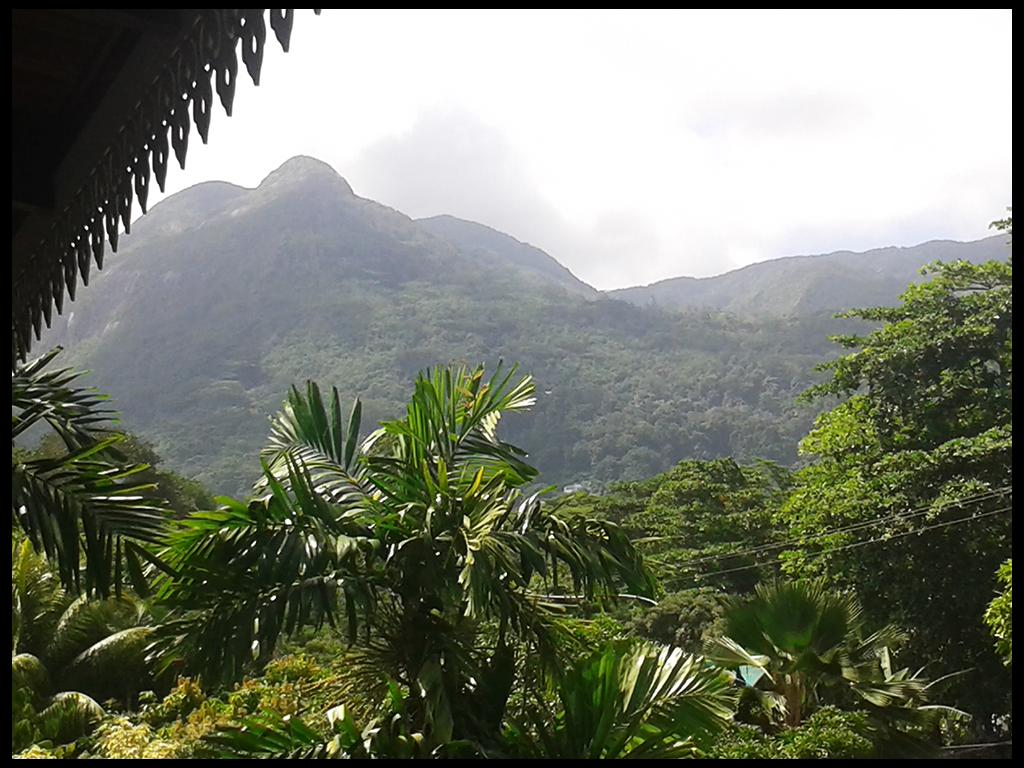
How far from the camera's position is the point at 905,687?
657 centimetres

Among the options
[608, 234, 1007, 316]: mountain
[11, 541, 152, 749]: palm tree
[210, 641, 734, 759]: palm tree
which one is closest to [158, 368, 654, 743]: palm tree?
[210, 641, 734, 759]: palm tree

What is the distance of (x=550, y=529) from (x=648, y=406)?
5180 centimetres

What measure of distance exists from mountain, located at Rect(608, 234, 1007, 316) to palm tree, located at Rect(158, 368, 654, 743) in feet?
231

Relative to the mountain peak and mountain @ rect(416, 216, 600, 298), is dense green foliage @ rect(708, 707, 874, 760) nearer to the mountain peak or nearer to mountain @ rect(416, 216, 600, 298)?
the mountain peak

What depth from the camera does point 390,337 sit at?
64625mm

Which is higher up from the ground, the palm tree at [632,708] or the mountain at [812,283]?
the mountain at [812,283]

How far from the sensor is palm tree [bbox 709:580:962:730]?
19.7ft

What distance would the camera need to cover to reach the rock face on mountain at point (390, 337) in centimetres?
5031

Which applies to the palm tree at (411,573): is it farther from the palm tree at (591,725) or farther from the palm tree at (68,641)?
the palm tree at (68,641)

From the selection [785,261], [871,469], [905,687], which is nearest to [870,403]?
[871,469]

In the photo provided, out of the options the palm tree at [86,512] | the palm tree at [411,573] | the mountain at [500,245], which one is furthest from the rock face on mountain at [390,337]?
the palm tree at [86,512]

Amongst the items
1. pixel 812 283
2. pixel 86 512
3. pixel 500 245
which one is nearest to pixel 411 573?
pixel 86 512

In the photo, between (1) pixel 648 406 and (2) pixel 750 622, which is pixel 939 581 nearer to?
(2) pixel 750 622

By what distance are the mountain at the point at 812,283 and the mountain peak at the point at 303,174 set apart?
30.9 m
